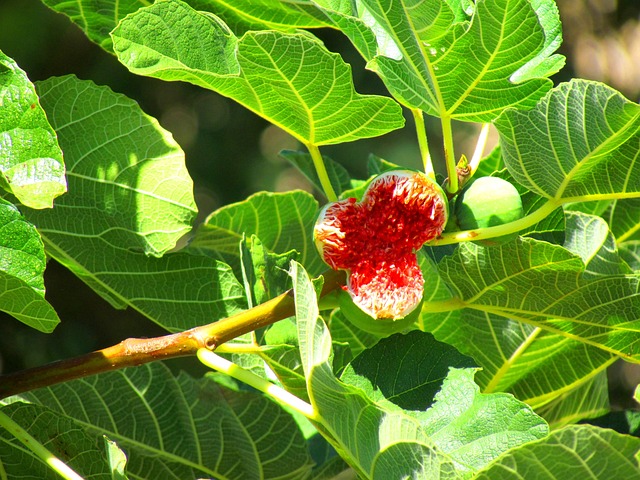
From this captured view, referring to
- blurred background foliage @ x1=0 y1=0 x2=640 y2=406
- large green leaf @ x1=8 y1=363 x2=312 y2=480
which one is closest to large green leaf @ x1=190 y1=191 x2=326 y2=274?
large green leaf @ x1=8 y1=363 x2=312 y2=480

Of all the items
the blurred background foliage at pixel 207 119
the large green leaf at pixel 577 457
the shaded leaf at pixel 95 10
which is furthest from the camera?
the blurred background foliage at pixel 207 119

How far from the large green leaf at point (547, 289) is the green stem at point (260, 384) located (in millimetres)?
223

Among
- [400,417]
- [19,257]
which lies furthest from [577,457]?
[19,257]

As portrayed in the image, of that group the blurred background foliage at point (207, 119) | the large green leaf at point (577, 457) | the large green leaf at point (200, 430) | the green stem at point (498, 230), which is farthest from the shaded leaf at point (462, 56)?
the blurred background foliage at point (207, 119)

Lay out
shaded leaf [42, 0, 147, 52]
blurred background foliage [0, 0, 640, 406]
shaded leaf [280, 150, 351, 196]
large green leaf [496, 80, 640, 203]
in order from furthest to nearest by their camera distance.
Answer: blurred background foliage [0, 0, 640, 406]
shaded leaf [280, 150, 351, 196]
shaded leaf [42, 0, 147, 52]
large green leaf [496, 80, 640, 203]

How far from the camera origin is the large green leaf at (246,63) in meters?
0.74

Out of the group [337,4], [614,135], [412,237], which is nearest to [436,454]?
[412,237]

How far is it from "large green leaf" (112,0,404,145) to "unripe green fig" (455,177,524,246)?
0.11m

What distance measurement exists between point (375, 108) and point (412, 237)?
0.46 feet

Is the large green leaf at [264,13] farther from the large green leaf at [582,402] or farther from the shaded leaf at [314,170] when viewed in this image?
the large green leaf at [582,402]

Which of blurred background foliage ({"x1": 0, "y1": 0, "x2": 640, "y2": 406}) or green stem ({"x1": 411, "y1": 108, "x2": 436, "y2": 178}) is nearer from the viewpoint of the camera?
green stem ({"x1": 411, "y1": 108, "x2": 436, "y2": 178})

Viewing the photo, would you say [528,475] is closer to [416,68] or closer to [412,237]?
[412,237]

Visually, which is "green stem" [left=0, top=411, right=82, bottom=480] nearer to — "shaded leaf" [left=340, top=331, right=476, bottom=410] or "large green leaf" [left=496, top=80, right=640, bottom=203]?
"shaded leaf" [left=340, top=331, right=476, bottom=410]

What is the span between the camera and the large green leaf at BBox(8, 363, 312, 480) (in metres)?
1.02
